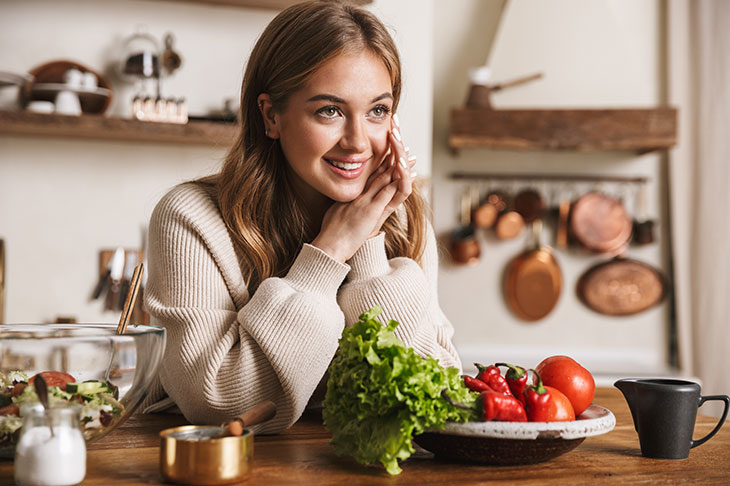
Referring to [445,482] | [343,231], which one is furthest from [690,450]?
[343,231]

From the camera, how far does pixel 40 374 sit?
2.80ft

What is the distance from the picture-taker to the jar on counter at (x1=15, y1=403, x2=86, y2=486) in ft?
2.60

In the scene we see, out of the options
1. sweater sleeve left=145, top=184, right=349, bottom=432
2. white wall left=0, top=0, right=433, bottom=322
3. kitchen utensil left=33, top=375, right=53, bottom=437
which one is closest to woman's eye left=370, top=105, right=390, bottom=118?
sweater sleeve left=145, top=184, right=349, bottom=432

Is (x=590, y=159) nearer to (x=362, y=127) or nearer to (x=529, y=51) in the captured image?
(x=529, y=51)

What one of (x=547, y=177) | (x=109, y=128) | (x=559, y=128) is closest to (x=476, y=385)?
(x=109, y=128)

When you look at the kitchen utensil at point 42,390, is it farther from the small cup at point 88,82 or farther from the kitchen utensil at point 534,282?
the kitchen utensil at point 534,282

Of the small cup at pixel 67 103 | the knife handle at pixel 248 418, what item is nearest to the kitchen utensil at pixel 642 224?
the small cup at pixel 67 103

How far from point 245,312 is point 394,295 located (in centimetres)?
29

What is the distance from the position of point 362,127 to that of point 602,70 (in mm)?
2608

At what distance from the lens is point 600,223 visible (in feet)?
11.9

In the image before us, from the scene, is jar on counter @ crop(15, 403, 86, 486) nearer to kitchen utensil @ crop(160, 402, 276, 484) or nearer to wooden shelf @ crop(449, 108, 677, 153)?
kitchen utensil @ crop(160, 402, 276, 484)

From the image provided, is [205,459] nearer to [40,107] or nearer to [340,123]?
[340,123]

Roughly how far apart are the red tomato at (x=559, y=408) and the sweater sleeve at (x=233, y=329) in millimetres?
439

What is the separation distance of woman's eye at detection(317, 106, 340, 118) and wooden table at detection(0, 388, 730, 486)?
0.64m
